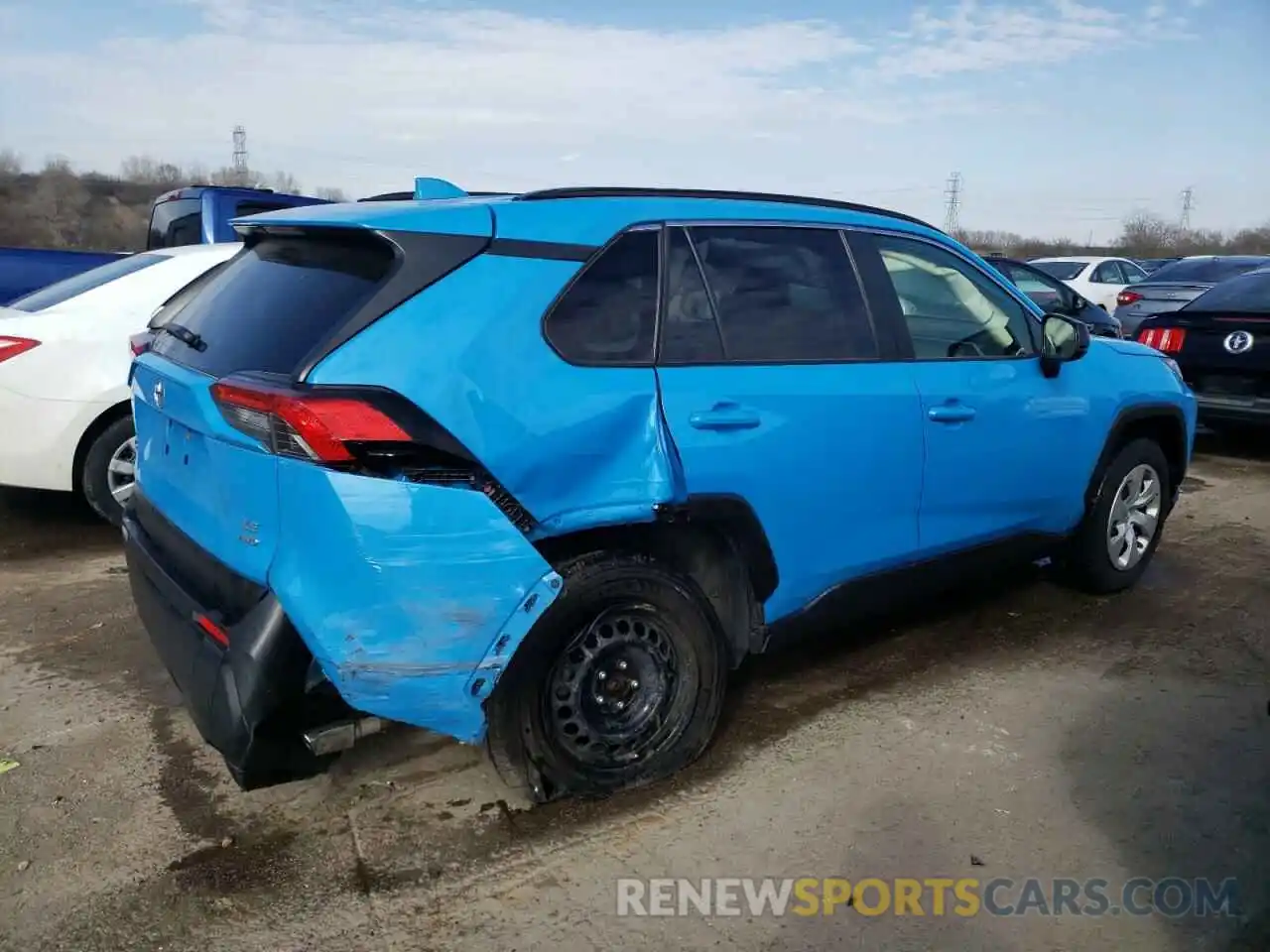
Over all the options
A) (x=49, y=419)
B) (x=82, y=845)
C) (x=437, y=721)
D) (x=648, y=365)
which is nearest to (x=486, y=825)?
(x=437, y=721)

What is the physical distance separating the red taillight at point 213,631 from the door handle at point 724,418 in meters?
1.40

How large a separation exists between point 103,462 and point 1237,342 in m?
7.90

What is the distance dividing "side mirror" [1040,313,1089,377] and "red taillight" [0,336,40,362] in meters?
4.88

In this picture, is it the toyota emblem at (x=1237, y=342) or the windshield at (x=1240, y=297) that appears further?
the windshield at (x=1240, y=297)

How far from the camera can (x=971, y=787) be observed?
3.26 m

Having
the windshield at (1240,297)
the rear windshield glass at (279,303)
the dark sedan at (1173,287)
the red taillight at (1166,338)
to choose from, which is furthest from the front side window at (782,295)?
the dark sedan at (1173,287)

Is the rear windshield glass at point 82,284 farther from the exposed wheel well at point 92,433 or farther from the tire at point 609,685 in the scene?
the tire at point 609,685

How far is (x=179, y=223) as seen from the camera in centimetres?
905

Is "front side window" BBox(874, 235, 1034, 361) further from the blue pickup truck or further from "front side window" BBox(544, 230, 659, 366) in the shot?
the blue pickup truck

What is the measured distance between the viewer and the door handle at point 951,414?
12.0 ft

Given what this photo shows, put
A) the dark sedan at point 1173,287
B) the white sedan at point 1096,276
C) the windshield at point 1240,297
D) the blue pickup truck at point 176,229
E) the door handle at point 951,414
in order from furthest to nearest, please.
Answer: the white sedan at point 1096,276, the dark sedan at point 1173,287, the blue pickup truck at point 176,229, the windshield at point 1240,297, the door handle at point 951,414

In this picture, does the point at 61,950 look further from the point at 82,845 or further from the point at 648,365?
the point at 648,365

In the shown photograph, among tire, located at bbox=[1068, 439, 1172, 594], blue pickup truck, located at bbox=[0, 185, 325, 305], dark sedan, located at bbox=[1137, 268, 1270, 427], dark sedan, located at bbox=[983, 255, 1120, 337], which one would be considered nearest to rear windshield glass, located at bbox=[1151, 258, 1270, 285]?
dark sedan, located at bbox=[983, 255, 1120, 337]

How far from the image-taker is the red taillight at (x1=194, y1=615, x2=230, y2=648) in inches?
105
